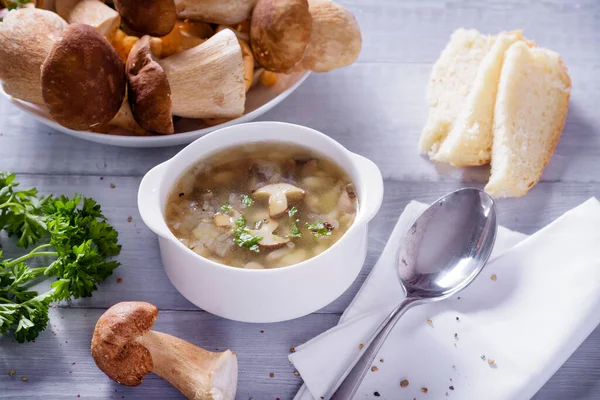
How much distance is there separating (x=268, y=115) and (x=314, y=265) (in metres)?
0.78

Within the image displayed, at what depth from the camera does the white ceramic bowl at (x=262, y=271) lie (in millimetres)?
1404

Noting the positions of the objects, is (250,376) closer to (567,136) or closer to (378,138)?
(378,138)

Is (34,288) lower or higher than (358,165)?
lower

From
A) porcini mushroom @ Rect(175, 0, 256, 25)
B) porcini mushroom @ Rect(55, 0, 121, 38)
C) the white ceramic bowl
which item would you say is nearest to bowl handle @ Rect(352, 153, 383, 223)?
the white ceramic bowl

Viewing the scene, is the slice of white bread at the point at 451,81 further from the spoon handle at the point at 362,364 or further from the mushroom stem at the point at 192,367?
the mushroom stem at the point at 192,367

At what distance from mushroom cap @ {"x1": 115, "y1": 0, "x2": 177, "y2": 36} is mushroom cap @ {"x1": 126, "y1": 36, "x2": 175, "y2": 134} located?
4 cm

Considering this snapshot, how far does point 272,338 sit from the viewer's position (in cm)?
156

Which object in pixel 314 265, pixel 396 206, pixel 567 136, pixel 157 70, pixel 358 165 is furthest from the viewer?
pixel 567 136

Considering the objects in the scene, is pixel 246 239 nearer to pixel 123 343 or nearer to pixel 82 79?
pixel 123 343

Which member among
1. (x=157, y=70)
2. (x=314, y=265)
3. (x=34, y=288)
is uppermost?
(x=157, y=70)

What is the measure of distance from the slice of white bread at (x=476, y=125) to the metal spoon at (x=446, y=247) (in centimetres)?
24

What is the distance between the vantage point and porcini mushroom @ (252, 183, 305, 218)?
1.55 metres

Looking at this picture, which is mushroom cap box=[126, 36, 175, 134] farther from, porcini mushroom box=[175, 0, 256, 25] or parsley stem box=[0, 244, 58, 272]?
parsley stem box=[0, 244, 58, 272]

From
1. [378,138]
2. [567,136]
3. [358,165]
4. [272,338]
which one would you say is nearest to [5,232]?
[272,338]
